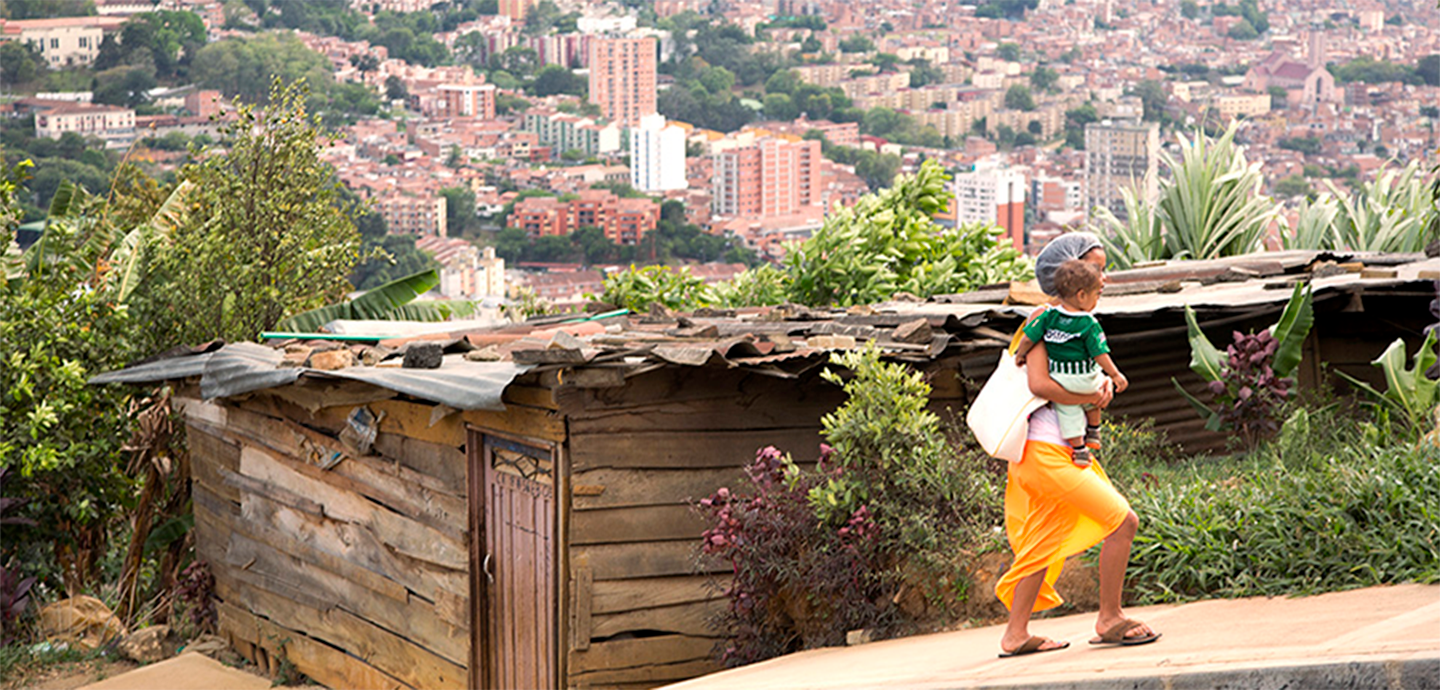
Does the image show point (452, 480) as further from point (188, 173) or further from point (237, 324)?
point (188, 173)

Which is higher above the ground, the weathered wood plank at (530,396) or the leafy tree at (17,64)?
the leafy tree at (17,64)

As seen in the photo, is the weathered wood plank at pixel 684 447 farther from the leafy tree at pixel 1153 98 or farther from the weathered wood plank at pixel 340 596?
the leafy tree at pixel 1153 98

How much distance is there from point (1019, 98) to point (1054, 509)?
57334mm

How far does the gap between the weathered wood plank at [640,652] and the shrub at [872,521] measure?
1.14 m

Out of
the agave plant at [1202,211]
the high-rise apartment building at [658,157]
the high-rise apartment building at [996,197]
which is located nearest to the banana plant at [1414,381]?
the agave plant at [1202,211]

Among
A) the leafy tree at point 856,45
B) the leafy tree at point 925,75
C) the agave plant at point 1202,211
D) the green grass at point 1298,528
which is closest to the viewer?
the green grass at point 1298,528

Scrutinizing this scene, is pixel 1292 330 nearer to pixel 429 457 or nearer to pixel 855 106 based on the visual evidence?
pixel 429 457

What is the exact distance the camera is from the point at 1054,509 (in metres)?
4.18

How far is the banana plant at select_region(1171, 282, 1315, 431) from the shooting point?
629cm

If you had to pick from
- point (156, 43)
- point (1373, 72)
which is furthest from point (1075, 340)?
point (1373, 72)

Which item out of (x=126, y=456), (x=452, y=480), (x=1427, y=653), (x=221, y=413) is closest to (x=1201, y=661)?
(x=1427, y=653)

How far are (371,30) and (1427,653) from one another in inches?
2249

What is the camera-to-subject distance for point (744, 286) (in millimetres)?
13852

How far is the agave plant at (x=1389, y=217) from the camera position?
10.8 m
